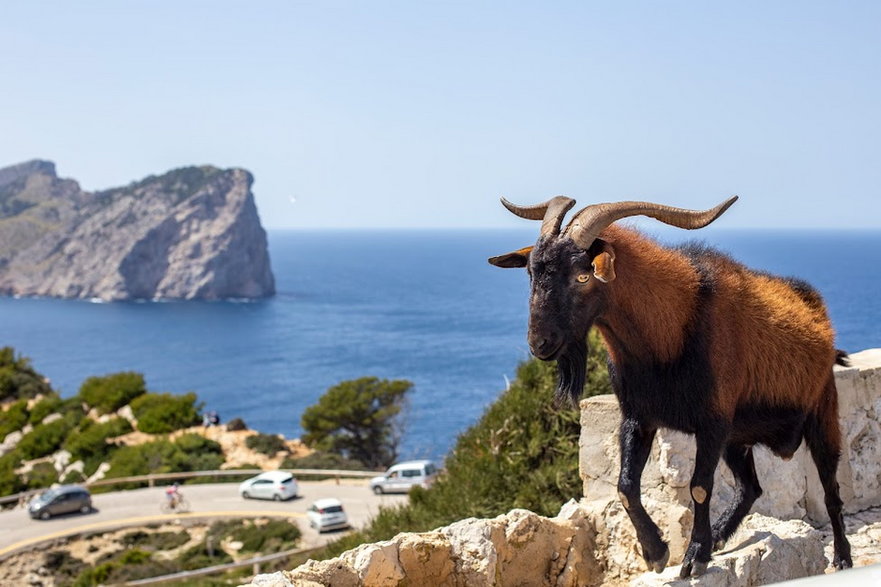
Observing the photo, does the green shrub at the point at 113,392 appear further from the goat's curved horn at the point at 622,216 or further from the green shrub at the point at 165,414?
the goat's curved horn at the point at 622,216

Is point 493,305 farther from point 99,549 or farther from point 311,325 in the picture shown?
point 99,549

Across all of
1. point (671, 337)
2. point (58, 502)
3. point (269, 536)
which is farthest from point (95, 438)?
point (671, 337)

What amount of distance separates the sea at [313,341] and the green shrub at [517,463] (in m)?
27.7

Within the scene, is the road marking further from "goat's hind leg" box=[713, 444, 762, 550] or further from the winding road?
"goat's hind leg" box=[713, 444, 762, 550]

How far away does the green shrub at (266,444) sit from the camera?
4431 cm

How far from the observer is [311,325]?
13600 centimetres

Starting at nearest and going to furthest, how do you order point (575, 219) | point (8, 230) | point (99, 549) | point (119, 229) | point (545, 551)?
1. point (575, 219)
2. point (545, 551)
3. point (99, 549)
4. point (119, 229)
5. point (8, 230)

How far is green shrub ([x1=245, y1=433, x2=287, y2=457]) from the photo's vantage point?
44312 mm

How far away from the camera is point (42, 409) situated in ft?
176

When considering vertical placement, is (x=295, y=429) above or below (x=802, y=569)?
below

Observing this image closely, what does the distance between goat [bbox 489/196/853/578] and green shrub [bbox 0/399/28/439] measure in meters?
53.2

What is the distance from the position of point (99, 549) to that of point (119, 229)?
514ft

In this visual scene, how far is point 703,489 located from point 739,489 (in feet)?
4.29

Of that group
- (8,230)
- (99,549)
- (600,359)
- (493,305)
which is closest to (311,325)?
(493,305)
